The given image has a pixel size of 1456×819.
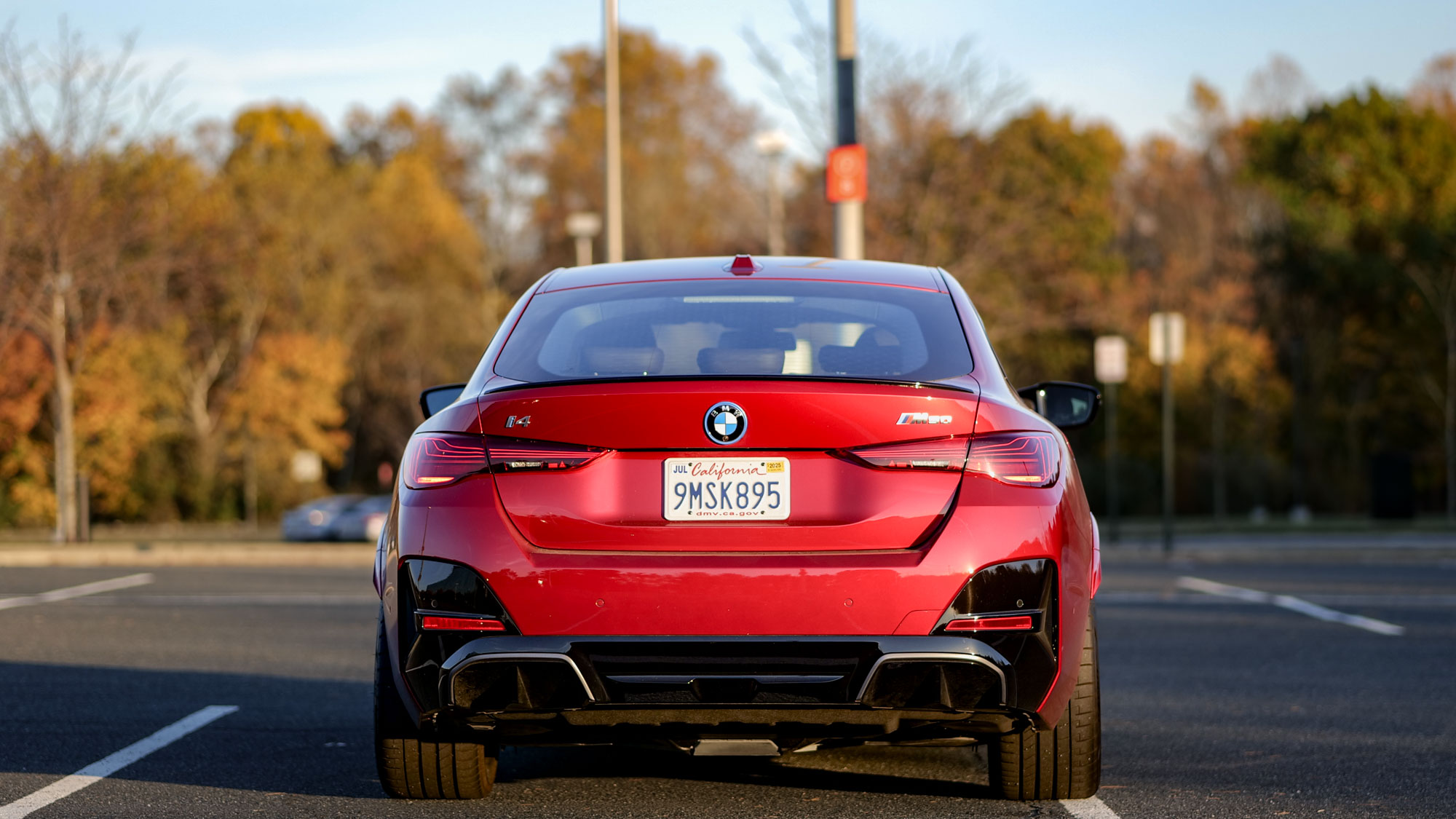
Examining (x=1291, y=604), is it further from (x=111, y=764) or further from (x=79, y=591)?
(x=79, y=591)

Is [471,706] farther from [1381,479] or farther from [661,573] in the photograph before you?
[1381,479]

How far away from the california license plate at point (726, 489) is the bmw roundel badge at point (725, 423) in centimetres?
6

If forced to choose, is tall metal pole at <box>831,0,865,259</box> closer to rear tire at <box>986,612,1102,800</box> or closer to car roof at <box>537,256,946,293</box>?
car roof at <box>537,256,946,293</box>

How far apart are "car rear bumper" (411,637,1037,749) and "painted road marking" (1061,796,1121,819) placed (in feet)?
2.20

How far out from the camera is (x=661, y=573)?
3.93m

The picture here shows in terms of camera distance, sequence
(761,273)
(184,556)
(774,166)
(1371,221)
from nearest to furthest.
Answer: (761,273) < (184,556) < (774,166) < (1371,221)

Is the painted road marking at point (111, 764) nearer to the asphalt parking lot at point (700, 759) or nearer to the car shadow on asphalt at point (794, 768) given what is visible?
the asphalt parking lot at point (700, 759)

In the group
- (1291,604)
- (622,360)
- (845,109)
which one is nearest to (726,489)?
(622,360)

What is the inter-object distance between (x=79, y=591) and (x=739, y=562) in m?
10.7

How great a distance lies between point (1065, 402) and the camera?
5.57 metres

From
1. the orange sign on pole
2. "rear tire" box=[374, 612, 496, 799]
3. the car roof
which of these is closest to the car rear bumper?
"rear tire" box=[374, 612, 496, 799]

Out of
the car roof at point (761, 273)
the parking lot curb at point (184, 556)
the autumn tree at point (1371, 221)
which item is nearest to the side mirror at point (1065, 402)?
the car roof at point (761, 273)

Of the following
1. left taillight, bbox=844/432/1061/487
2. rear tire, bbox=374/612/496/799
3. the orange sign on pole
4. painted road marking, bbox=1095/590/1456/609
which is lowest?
painted road marking, bbox=1095/590/1456/609

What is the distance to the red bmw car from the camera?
12.9 feet
